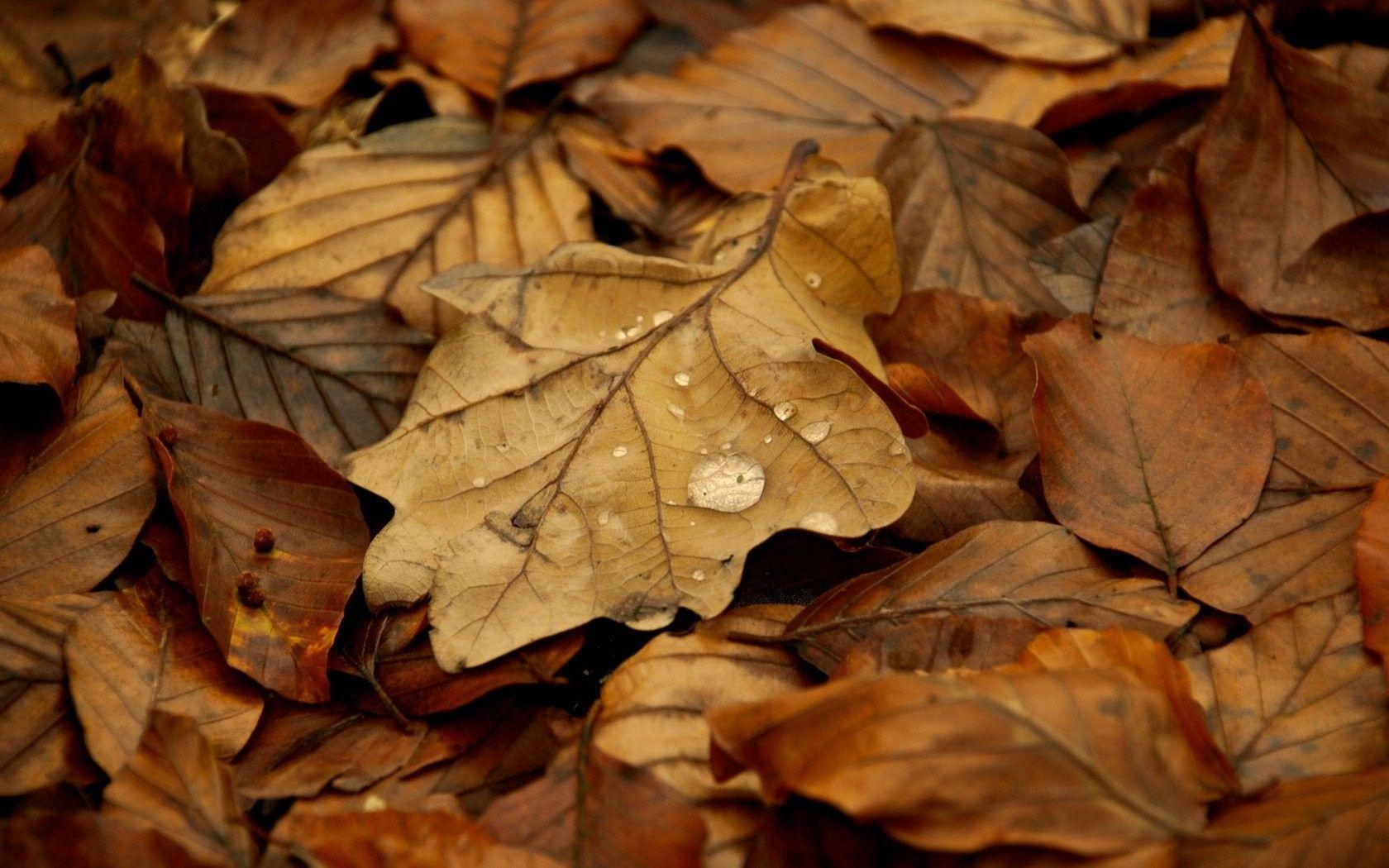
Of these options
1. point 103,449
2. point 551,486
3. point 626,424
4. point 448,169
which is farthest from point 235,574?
point 448,169

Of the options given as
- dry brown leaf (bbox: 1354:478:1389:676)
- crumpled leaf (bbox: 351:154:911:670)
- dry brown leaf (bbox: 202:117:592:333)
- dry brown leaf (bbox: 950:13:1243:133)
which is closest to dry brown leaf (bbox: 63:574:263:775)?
crumpled leaf (bbox: 351:154:911:670)

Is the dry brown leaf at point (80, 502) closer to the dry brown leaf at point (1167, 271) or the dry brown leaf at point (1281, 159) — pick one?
the dry brown leaf at point (1167, 271)

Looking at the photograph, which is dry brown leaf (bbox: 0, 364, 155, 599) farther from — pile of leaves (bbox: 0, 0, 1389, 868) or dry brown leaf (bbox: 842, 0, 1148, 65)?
dry brown leaf (bbox: 842, 0, 1148, 65)

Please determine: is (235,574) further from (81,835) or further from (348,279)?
(348,279)

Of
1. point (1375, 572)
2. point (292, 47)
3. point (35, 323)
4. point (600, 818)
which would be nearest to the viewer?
point (600, 818)

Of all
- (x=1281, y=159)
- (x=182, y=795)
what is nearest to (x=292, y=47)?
(x=182, y=795)

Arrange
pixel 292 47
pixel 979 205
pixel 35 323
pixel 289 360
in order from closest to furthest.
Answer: pixel 35 323
pixel 289 360
pixel 979 205
pixel 292 47

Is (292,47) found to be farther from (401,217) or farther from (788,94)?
(788,94)
